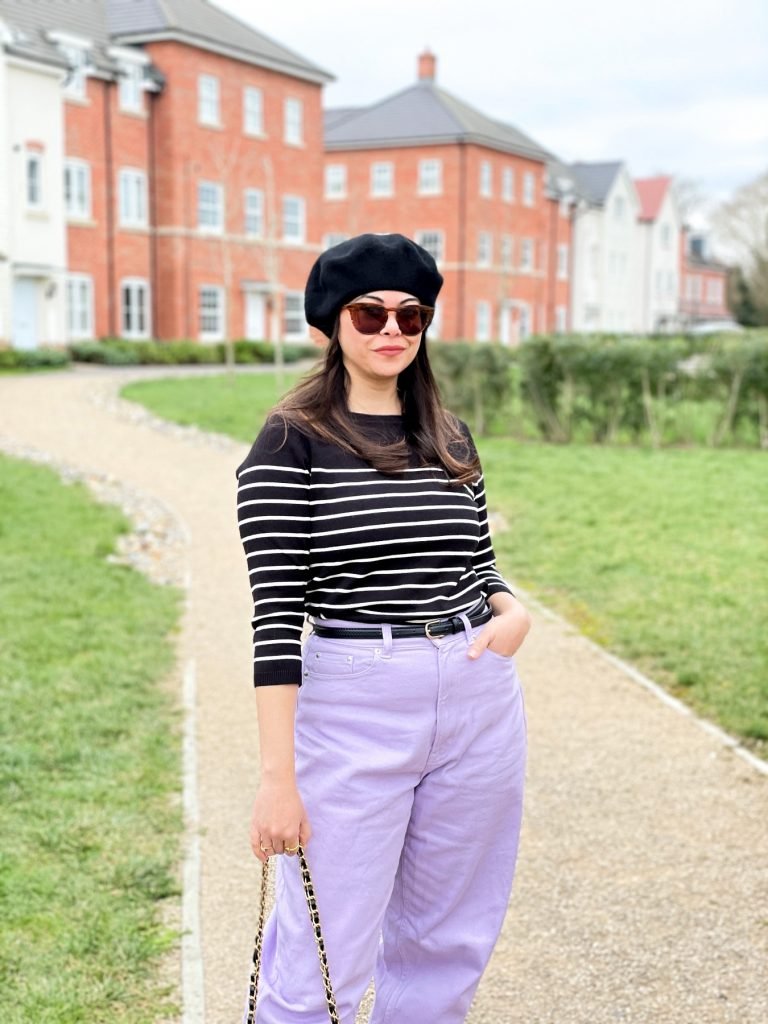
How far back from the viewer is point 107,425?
18656 mm

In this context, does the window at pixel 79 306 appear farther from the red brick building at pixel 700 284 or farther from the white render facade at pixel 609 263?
the red brick building at pixel 700 284

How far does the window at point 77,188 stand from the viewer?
112 ft

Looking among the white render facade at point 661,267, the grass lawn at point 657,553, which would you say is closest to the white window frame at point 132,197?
the grass lawn at point 657,553

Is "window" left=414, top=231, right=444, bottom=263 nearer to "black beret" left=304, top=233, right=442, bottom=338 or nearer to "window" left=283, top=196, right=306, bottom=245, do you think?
"window" left=283, top=196, right=306, bottom=245

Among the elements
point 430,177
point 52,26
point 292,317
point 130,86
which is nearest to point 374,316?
point 52,26

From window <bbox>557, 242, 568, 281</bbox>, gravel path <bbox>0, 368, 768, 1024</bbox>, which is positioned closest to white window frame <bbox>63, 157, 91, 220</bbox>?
window <bbox>557, 242, 568, 281</bbox>

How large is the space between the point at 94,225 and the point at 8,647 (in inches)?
1178

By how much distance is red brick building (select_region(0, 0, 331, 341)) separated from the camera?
3447 cm

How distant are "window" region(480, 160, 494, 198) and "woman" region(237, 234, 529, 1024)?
49.1 meters

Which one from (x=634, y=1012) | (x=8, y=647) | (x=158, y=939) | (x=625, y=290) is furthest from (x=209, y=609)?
(x=625, y=290)

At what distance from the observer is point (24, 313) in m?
32.3

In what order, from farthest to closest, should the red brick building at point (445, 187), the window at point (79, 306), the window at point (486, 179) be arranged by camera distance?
the window at point (486, 179)
the red brick building at point (445, 187)
the window at point (79, 306)

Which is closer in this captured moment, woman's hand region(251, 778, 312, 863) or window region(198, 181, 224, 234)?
woman's hand region(251, 778, 312, 863)

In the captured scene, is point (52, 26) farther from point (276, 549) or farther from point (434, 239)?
point (276, 549)
